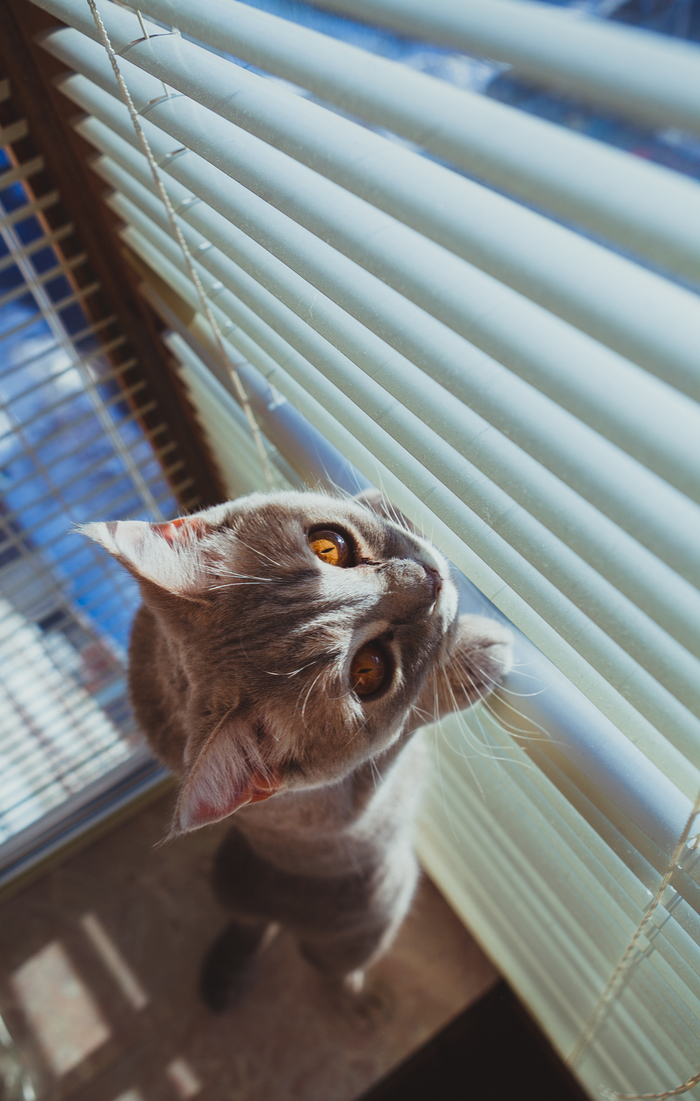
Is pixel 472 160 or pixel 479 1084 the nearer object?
pixel 472 160

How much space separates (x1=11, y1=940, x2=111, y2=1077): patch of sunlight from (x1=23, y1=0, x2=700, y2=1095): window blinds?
1.33m

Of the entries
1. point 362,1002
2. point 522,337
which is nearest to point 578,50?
point 522,337

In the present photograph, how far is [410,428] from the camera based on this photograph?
714mm

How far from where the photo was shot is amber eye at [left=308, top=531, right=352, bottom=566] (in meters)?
0.95

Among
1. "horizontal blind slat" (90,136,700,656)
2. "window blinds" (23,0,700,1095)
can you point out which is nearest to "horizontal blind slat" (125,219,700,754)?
"window blinds" (23,0,700,1095)

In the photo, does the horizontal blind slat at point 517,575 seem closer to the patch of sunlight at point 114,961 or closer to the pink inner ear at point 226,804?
the pink inner ear at point 226,804

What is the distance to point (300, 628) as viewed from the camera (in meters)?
0.89

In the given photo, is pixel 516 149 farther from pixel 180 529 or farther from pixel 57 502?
pixel 57 502

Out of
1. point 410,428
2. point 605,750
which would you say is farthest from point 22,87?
point 605,750

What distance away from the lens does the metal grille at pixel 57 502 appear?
1.39 meters

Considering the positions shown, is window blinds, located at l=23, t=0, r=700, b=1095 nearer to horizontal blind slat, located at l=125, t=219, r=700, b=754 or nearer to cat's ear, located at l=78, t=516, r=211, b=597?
horizontal blind slat, located at l=125, t=219, r=700, b=754

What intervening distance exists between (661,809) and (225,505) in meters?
0.68

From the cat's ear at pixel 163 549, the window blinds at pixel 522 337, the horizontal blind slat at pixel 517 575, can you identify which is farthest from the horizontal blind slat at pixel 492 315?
the cat's ear at pixel 163 549

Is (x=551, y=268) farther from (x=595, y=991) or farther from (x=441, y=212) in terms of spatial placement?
(x=595, y=991)
